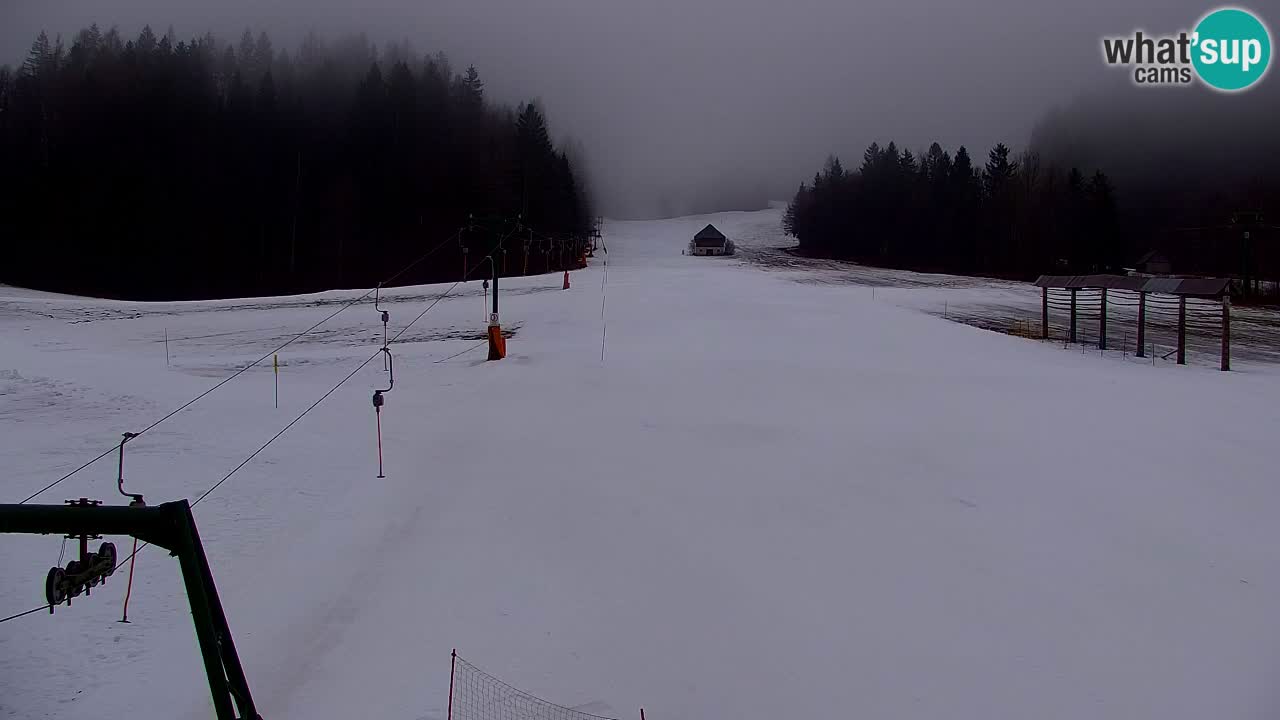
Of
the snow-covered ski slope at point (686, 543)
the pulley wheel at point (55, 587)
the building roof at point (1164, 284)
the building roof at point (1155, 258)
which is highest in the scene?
the building roof at point (1155, 258)

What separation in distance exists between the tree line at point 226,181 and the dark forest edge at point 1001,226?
1658 inches

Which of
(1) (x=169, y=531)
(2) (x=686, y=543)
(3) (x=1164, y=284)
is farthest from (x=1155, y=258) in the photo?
(1) (x=169, y=531)

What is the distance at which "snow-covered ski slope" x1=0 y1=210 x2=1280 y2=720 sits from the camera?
6004mm

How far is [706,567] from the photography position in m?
8.09

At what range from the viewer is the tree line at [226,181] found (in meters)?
59.9

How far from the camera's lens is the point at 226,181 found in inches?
2630

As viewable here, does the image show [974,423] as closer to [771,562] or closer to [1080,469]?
[1080,469]

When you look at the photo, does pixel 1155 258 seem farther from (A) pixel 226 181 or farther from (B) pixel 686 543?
(A) pixel 226 181

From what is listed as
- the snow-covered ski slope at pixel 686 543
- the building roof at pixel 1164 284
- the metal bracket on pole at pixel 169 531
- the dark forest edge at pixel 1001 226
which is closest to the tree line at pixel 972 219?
the dark forest edge at pixel 1001 226

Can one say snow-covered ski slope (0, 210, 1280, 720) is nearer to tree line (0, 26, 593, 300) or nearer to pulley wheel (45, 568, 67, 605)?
pulley wheel (45, 568, 67, 605)

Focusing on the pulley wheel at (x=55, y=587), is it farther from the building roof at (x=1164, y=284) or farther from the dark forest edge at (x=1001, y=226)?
the dark forest edge at (x=1001, y=226)

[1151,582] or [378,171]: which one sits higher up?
[378,171]

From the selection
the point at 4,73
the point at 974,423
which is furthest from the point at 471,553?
the point at 4,73

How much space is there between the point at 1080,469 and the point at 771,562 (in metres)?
6.26
